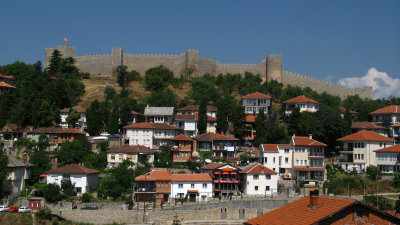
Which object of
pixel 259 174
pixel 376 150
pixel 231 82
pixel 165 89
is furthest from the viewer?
pixel 231 82

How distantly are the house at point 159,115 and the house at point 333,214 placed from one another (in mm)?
39967

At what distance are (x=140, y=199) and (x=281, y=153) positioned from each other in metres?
14.8

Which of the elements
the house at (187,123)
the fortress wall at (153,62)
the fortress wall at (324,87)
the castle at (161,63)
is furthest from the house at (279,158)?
the fortress wall at (153,62)

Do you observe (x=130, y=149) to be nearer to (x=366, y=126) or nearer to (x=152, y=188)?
(x=152, y=188)

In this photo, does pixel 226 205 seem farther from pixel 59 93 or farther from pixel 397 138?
pixel 59 93

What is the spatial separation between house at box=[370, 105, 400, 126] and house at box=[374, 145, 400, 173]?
11.8m

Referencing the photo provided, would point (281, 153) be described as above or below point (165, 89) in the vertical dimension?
below

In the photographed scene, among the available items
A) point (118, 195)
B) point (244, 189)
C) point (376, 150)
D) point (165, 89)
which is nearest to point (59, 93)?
point (165, 89)

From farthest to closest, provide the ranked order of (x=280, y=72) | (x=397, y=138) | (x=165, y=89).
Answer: (x=280, y=72) → (x=165, y=89) → (x=397, y=138)

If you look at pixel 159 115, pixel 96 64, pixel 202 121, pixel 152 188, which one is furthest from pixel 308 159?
pixel 96 64

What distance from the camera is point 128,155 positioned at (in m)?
48.5

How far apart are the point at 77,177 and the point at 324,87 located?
2141 inches

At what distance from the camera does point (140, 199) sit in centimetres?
4150

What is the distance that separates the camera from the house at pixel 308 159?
47.3 metres
